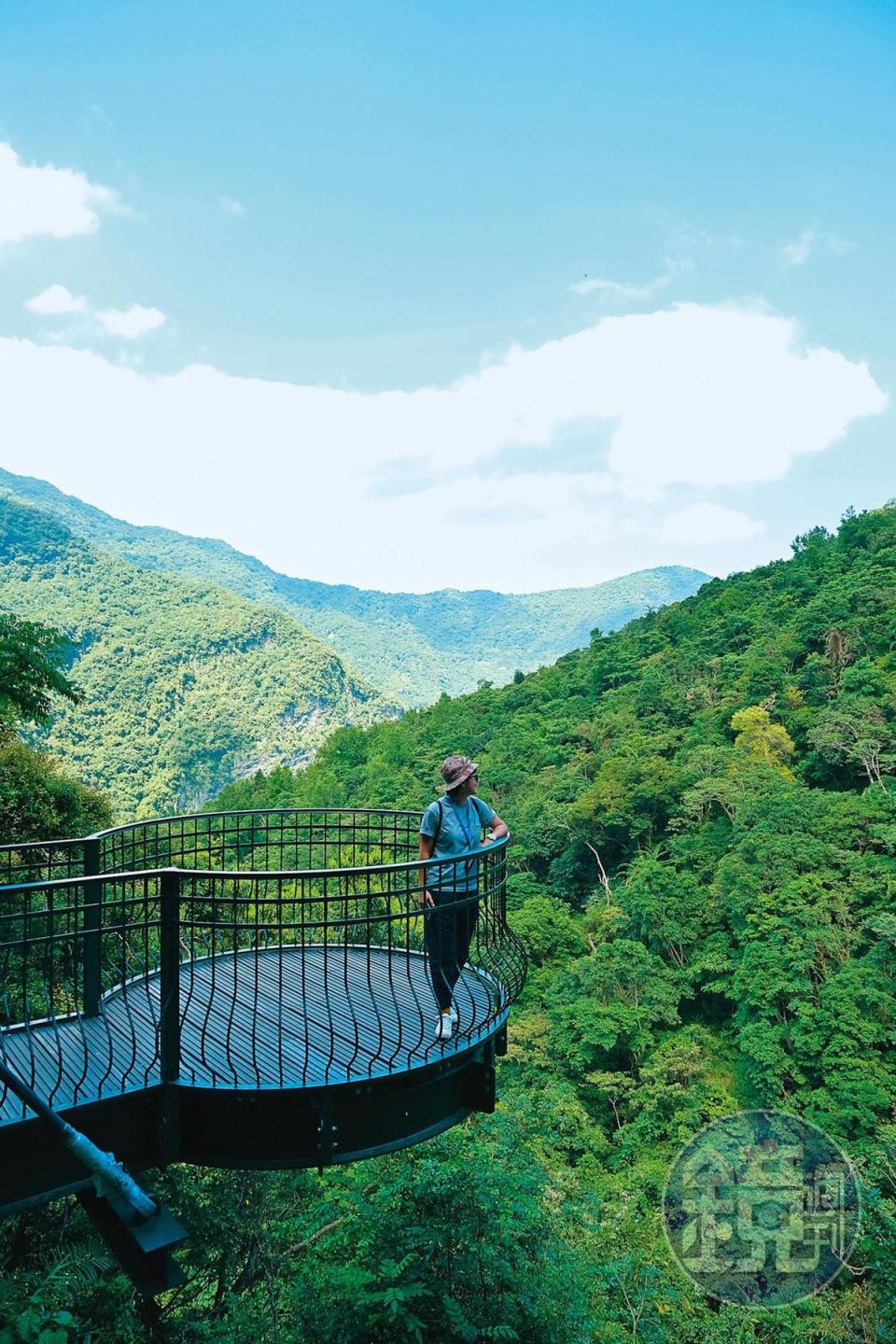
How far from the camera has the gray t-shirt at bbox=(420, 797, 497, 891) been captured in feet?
13.2

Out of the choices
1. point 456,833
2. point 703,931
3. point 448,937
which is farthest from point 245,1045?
point 703,931

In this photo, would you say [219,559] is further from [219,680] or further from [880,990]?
[880,990]

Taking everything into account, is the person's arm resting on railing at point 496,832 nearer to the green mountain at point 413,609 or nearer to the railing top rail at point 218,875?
the railing top rail at point 218,875

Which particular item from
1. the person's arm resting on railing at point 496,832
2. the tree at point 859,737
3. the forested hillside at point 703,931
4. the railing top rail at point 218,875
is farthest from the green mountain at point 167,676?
the railing top rail at point 218,875

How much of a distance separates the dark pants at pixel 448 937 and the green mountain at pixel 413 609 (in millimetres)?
121067

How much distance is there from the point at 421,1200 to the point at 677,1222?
12.6 meters

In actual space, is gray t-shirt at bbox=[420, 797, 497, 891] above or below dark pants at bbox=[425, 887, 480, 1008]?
above

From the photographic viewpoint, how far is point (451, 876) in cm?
402

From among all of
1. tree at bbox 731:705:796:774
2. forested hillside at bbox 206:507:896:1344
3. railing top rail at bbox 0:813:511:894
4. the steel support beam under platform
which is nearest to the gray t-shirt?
railing top rail at bbox 0:813:511:894

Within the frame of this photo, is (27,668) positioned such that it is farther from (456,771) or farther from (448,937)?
(448,937)

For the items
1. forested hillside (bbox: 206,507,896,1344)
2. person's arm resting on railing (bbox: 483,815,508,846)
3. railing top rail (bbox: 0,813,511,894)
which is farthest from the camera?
forested hillside (bbox: 206,507,896,1344)

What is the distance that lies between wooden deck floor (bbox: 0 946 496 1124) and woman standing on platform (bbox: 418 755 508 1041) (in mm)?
172

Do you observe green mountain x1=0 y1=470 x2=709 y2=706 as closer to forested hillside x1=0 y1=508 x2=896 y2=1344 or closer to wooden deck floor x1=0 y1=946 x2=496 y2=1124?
forested hillside x1=0 y1=508 x2=896 y2=1344

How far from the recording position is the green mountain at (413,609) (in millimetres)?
135500
